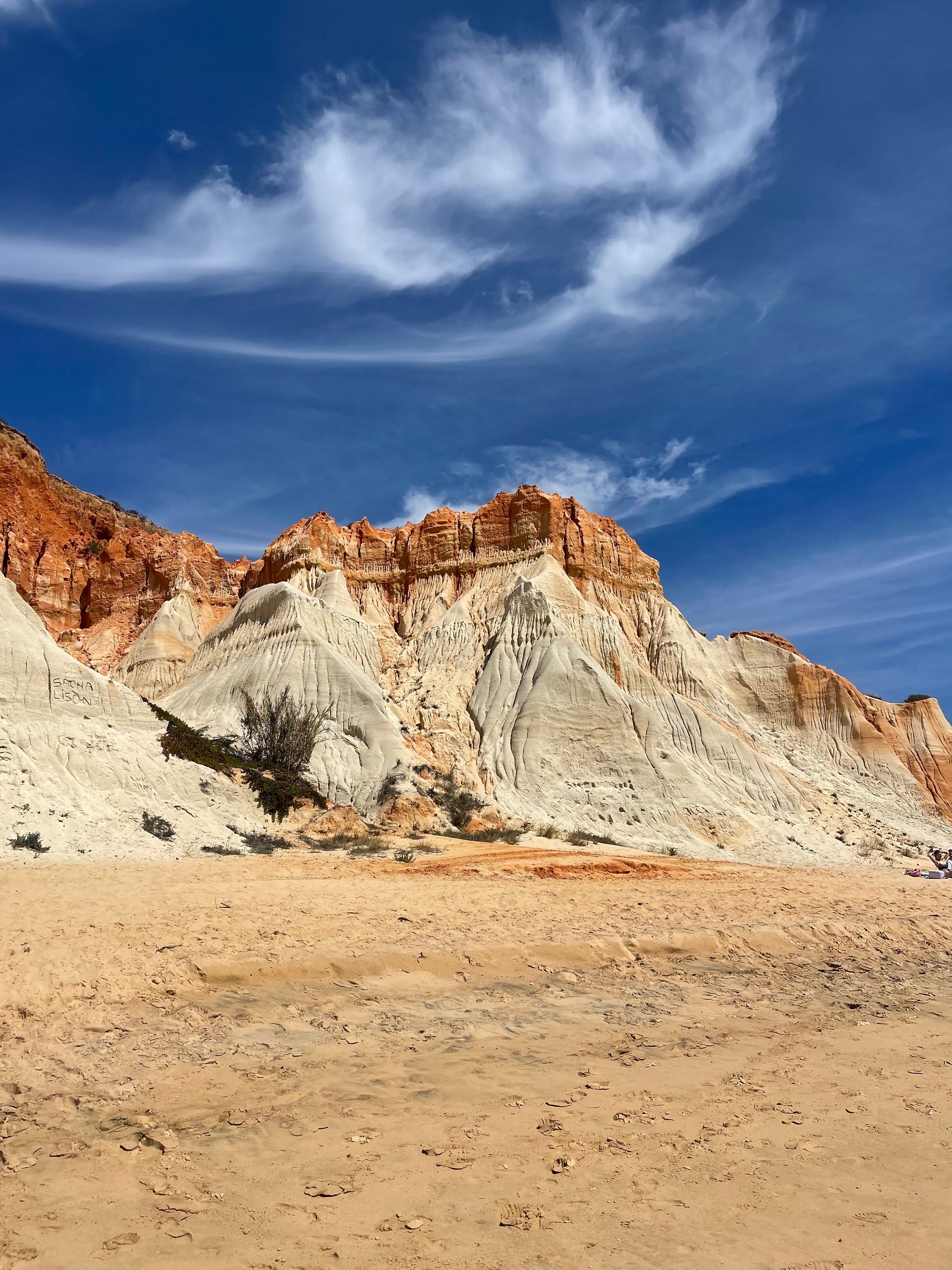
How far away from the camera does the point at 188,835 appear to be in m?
14.7

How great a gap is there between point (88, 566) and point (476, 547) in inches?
995

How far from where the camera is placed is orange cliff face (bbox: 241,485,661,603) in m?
40.8

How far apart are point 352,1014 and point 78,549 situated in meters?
50.0

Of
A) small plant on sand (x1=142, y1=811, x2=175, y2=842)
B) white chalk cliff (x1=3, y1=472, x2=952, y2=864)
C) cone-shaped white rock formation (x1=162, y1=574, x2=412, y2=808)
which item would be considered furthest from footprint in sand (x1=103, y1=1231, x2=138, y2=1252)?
cone-shaped white rock formation (x1=162, y1=574, x2=412, y2=808)

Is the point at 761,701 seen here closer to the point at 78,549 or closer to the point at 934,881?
the point at 934,881

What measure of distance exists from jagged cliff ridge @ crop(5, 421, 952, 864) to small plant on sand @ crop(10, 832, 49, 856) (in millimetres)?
10254

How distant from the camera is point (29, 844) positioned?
38.4ft

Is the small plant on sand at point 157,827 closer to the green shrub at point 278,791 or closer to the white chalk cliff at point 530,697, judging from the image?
the white chalk cliff at point 530,697

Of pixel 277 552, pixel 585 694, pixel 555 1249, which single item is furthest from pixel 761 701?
pixel 555 1249

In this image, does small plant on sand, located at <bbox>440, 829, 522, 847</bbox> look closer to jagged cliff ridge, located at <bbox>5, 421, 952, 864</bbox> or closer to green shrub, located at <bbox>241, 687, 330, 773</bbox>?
jagged cliff ridge, located at <bbox>5, 421, 952, 864</bbox>

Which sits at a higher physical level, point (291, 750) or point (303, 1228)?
point (291, 750)

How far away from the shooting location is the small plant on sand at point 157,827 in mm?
14070

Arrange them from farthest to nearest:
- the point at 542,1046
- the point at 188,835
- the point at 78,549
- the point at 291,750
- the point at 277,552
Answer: the point at 78,549 → the point at 277,552 → the point at 291,750 → the point at 188,835 → the point at 542,1046

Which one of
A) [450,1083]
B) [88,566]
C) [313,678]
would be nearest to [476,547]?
[313,678]
